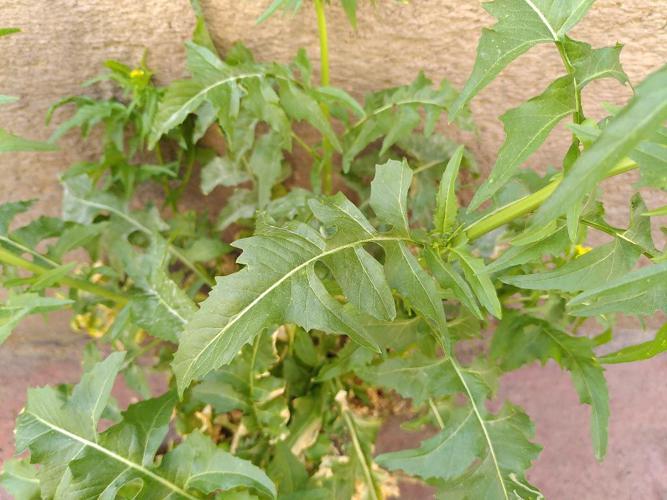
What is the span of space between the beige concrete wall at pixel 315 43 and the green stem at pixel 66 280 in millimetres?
377

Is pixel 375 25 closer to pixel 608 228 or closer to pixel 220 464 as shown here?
pixel 608 228

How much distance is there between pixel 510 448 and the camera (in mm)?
854

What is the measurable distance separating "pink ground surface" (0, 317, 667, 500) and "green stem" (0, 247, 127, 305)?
503 mm

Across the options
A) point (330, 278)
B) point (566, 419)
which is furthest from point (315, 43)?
point (566, 419)

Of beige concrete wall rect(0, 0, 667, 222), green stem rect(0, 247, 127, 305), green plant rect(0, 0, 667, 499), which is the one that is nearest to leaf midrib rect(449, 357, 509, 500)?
green plant rect(0, 0, 667, 499)

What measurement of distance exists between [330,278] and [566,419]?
0.96 metres

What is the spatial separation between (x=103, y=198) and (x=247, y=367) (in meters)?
0.46

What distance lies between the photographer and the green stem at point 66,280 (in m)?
0.90

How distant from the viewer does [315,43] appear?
3.72ft

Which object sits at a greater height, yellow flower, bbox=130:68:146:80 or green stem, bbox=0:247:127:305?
yellow flower, bbox=130:68:146:80

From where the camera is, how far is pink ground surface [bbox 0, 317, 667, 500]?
4.69ft

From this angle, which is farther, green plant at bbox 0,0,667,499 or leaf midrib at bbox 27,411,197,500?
leaf midrib at bbox 27,411,197,500

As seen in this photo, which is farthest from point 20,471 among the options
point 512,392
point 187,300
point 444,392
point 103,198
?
point 512,392

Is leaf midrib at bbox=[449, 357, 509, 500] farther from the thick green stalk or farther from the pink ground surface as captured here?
the pink ground surface
